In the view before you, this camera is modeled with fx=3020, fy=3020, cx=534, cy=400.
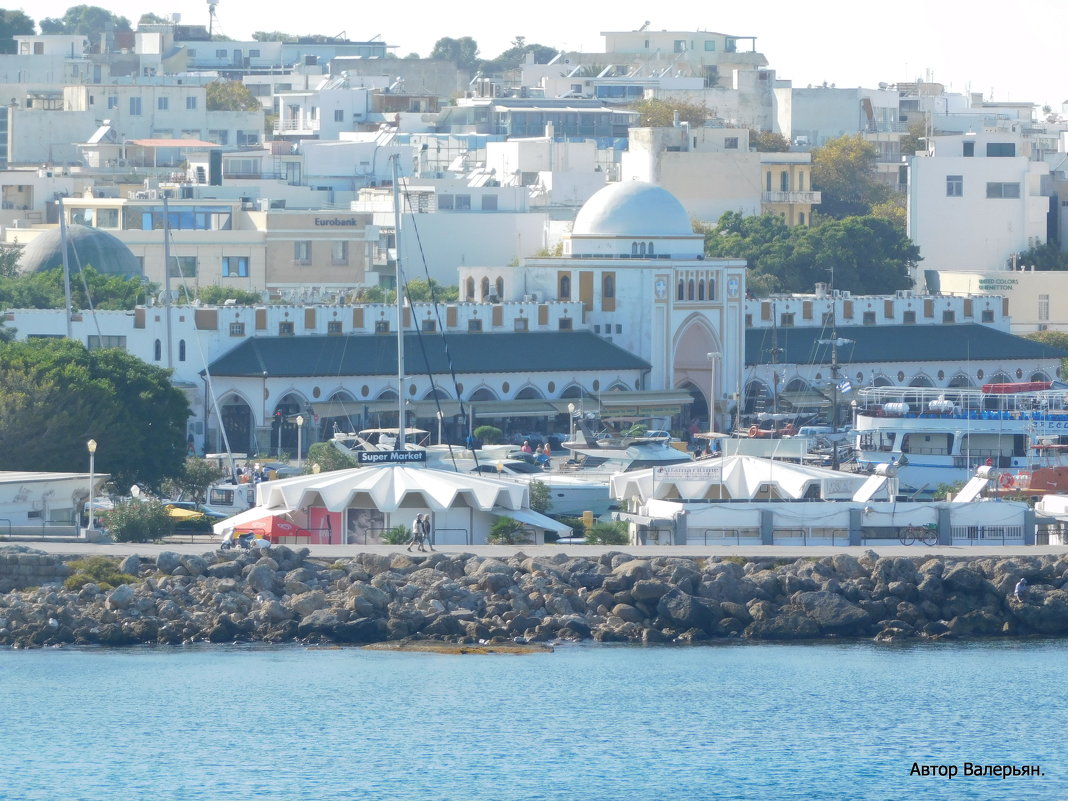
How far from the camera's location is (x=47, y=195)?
5074 inches

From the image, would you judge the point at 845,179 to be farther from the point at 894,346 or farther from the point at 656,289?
the point at 656,289

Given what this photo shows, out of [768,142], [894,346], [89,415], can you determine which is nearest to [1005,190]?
Result: [768,142]

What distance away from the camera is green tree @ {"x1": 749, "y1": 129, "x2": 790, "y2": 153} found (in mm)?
148000

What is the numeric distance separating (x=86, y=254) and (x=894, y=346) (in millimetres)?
28864

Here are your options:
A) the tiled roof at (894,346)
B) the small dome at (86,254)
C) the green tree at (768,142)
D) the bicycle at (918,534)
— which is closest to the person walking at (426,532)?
the bicycle at (918,534)

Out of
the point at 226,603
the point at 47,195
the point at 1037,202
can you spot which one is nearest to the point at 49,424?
the point at 226,603

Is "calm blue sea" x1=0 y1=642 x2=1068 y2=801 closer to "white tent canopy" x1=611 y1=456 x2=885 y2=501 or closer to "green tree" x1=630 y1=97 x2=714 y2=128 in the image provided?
"white tent canopy" x1=611 y1=456 x2=885 y2=501

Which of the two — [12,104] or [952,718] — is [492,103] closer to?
[12,104]

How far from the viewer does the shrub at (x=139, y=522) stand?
59.7m

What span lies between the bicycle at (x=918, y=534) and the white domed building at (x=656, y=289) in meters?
38.4

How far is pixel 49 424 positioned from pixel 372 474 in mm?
9808

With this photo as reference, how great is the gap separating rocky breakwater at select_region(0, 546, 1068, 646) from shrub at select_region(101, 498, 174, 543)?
11.8ft

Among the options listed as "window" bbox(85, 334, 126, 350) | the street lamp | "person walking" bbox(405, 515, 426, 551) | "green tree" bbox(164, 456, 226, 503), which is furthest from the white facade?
"person walking" bbox(405, 515, 426, 551)

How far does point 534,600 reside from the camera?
54.8 metres
